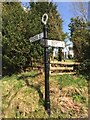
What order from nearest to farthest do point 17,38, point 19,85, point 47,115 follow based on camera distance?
point 47,115
point 19,85
point 17,38

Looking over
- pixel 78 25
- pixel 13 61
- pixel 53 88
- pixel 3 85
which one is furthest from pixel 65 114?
pixel 78 25

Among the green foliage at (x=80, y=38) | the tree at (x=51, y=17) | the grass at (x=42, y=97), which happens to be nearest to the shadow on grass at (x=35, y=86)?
the grass at (x=42, y=97)

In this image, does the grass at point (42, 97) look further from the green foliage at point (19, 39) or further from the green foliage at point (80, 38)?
the green foliage at point (80, 38)

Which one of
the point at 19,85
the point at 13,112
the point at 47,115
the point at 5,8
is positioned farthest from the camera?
the point at 5,8

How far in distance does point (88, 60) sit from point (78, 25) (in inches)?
94.9

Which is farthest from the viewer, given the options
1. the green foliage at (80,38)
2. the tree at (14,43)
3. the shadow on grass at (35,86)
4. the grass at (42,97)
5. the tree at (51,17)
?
the tree at (51,17)

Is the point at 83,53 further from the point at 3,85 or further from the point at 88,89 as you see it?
the point at 3,85

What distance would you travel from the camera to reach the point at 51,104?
7289 mm

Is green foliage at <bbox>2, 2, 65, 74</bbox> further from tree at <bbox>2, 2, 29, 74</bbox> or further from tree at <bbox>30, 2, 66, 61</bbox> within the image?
tree at <bbox>30, 2, 66, 61</bbox>

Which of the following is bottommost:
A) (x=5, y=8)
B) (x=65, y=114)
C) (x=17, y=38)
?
(x=65, y=114)

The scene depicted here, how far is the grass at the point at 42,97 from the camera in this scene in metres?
7.09

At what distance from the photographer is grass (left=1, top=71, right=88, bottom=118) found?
709 centimetres

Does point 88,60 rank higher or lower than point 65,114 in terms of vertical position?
higher

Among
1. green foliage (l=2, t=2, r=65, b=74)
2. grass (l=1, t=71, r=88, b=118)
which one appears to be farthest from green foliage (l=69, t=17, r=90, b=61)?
green foliage (l=2, t=2, r=65, b=74)
